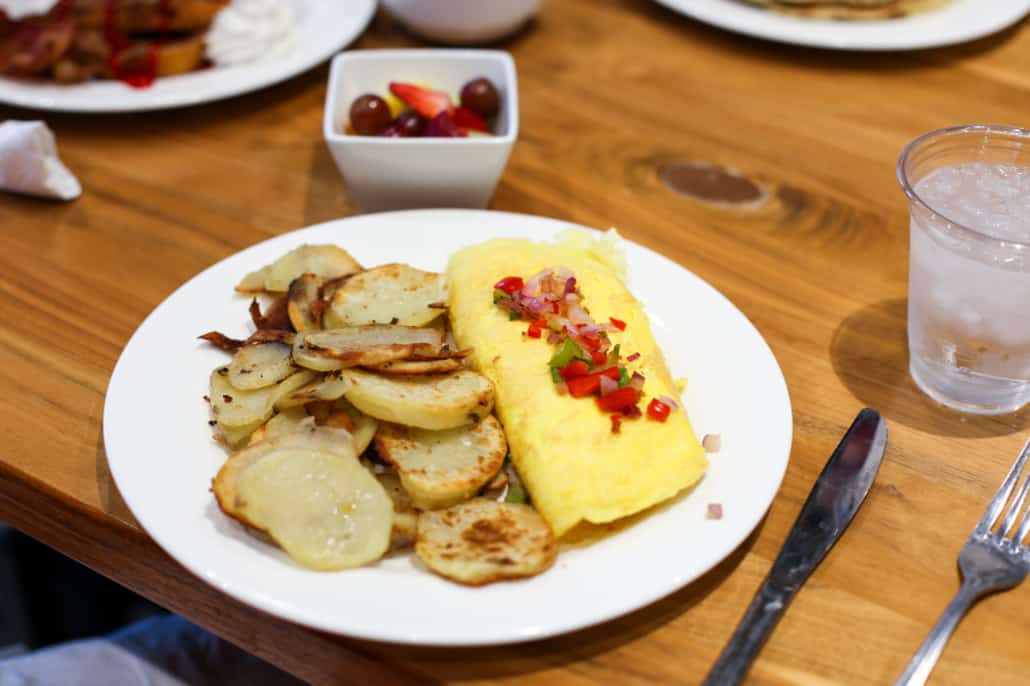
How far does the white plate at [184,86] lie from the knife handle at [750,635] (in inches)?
74.4

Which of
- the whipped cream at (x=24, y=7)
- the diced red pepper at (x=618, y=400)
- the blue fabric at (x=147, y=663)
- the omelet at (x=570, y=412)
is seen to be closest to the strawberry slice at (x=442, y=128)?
the omelet at (x=570, y=412)

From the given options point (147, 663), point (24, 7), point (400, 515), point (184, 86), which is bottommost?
point (147, 663)

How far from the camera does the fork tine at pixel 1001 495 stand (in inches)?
60.9

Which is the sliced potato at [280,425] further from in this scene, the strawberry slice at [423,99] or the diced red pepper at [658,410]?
the strawberry slice at [423,99]

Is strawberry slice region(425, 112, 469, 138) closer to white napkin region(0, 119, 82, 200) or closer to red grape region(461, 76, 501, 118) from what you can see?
red grape region(461, 76, 501, 118)

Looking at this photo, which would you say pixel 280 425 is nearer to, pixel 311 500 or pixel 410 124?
pixel 311 500

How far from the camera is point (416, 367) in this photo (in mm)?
1486

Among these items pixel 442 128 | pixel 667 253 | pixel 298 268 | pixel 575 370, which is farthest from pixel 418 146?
pixel 575 370

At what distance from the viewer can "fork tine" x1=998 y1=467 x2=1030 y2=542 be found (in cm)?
154

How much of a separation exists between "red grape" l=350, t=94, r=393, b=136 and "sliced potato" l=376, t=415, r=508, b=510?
912 millimetres

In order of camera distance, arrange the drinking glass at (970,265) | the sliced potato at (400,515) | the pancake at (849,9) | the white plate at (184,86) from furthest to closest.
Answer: the pancake at (849,9) → the white plate at (184,86) → the drinking glass at (970,265) → the sliced potato at (400,515)

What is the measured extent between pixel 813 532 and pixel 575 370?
46cm

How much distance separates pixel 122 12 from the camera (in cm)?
263

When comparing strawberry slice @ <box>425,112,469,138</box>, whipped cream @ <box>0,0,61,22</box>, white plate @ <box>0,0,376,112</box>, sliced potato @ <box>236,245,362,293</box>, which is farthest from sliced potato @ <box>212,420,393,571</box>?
whipped cream @ <box>0,0,61,22</box>
